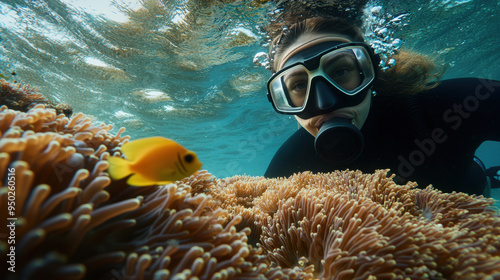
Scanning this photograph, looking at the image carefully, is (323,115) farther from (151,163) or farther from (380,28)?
(380,28)

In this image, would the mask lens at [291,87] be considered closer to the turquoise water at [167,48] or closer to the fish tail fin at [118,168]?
the fish tail fin at [118,168]

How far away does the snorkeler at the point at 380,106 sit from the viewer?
3191mm

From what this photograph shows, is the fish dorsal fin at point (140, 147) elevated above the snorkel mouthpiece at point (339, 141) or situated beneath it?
situated beneath

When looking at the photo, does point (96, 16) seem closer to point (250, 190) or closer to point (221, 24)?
point (221, 24)

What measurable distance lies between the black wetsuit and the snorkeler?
0.04 ft

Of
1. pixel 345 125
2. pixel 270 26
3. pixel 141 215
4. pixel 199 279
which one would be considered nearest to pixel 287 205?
pixel 199 279

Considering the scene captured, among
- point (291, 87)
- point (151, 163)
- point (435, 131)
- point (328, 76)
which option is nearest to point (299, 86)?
point (291, 87)

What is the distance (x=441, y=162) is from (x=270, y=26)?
19.2 ft

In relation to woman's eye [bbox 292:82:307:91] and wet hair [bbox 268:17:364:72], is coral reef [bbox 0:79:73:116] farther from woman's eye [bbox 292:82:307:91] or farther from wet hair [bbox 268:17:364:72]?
wet hair [bbox 268:17:364:72]

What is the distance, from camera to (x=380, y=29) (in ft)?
22.7

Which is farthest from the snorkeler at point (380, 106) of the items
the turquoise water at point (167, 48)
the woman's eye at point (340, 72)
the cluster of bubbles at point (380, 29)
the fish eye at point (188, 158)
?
the turquoise water at point (167, 48)

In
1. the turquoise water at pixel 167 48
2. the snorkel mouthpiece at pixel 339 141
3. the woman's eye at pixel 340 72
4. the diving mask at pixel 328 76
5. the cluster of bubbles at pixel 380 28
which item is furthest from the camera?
the turquoise water at pixel 167 48

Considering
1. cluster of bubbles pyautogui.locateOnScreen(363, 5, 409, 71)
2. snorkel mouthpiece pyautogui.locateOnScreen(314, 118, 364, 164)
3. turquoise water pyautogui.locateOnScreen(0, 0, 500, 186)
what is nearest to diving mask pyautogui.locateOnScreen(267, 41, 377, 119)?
snorkel mouthpiece pyautogui.locateOnScreen(314, 118, 364, 164)

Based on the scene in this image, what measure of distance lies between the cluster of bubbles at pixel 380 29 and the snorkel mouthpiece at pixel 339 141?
3.50 m
